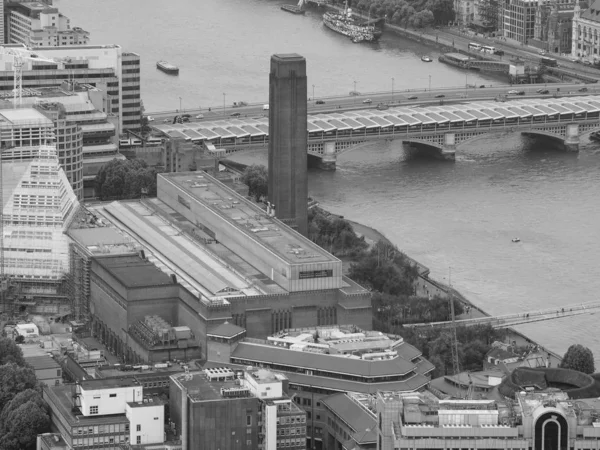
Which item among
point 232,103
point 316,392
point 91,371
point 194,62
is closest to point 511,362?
point 316,392

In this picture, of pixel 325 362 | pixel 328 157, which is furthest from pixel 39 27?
pixel 325 362

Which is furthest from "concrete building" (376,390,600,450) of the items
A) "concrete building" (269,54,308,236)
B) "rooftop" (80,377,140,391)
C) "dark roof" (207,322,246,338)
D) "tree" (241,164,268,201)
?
"tree" (241,164,268,201)

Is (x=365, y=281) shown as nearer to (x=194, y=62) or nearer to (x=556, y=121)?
(x=556, y=121)

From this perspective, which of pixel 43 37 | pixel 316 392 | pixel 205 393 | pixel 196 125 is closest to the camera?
pixel 205 393

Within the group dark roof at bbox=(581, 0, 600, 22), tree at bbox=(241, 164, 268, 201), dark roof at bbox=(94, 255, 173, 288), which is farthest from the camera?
dark roof at bbox=(581, 0, 600, 22)

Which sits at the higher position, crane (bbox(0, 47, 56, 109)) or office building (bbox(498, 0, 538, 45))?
crane (bbox(0, 47, 56, 109))

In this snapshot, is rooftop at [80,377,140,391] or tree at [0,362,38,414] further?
tree at [0,362,38,414]

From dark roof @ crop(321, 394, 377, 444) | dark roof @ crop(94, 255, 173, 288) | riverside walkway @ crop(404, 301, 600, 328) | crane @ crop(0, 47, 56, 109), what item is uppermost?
crane @ crop(0, 47, 56, 109)

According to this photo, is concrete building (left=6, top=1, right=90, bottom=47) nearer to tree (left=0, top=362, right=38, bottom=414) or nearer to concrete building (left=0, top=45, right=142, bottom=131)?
concrete building (left=0, top=45, right=142, bottom=131)
